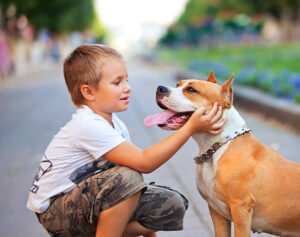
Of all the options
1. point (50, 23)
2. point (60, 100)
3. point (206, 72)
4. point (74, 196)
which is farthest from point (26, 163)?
point (50, 23)

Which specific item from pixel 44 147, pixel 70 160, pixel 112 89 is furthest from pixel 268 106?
pixel 70 160

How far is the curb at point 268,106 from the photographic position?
6695 millimetres

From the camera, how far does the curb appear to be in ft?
22.0

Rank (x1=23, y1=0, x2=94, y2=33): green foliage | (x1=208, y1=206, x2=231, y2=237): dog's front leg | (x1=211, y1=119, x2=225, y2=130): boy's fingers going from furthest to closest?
(x1=23, y1=0, x2=94, y2=33): green foliage → (x1=208, y1=206, x2=231, y2=237): dog's front leg → (x1=211, y1=119, x2=225, y2=130): boy's fingers

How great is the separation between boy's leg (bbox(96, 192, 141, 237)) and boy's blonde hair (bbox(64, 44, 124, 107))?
0.69 m

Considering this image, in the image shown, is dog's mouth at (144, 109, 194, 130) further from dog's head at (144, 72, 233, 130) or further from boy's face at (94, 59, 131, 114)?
boy's face at (94, 59, 131, 114)

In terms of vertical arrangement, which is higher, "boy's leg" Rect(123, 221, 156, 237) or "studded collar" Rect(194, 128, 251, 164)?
"studded collar" Rect(194, 128, 251, 164)

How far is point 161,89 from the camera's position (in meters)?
2.68

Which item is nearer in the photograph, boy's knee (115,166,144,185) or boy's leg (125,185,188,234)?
boy's knee (115,166,144,185)

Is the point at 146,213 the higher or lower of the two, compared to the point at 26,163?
higher

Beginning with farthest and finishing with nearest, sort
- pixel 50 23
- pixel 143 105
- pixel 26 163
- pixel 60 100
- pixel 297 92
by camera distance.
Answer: pixel 50 23, pixel 60 100, pixel 143 105, pixel 297 92, pixel 26 163

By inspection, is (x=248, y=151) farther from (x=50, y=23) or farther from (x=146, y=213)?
(x=50, y=23)

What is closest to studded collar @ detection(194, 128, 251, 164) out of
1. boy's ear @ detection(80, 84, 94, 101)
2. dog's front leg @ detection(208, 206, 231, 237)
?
dog's front leg @ detection(208, 206, 231, 237)

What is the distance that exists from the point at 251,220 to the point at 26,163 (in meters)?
3.62
